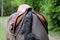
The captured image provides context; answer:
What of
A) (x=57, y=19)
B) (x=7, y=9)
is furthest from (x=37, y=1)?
(x=7, y=9)

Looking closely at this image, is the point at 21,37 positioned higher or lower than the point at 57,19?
higher

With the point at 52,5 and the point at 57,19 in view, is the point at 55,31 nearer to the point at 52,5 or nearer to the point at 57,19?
the point at 57,19

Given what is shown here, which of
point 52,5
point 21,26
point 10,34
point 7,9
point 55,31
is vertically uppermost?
point 21,26

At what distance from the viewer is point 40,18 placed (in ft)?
15.6

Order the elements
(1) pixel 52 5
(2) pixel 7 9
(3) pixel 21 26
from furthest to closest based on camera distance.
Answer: (2) pixel 7 9
(1) pixel 52 5
(3) pixel 21 26

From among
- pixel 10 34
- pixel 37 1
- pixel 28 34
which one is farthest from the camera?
pixel 37 1

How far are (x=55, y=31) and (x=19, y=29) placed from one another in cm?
882

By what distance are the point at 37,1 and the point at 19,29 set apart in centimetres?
1212

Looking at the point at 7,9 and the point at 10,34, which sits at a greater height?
the point at 10,34

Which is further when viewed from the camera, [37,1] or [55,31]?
[37,1]

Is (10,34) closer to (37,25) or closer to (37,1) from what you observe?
(37,25)

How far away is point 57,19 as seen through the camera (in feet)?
43.1

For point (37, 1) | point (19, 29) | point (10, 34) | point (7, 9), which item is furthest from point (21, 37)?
point (7, 9)

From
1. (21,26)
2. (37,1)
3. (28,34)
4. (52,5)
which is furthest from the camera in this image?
(37,1)
